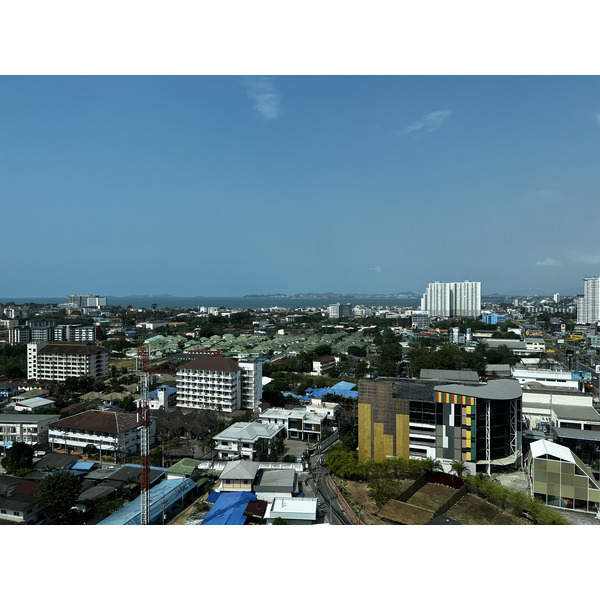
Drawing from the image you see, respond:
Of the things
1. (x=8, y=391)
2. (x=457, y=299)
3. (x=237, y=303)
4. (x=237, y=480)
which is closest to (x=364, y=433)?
(x=237, y=480)

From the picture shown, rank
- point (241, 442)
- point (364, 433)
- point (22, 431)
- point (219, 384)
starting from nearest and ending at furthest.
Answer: point (364, 433)
point (241, 442)
point (22, 431)
point (219, 384)

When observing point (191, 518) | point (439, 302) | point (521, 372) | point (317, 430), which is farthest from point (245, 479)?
point (439, 302)

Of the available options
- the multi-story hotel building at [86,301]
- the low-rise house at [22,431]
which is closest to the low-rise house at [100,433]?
the low-rise house at [22,431]

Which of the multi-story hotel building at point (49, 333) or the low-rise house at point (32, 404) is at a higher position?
the multi-story hotel building at point (49, 333)

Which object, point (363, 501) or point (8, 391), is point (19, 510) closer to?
point (363, 501)

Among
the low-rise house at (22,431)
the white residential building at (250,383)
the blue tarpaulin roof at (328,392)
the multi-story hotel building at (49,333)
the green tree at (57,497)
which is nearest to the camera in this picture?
the green tree at (57,497)

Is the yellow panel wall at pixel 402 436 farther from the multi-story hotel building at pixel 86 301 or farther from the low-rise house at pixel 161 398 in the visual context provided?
the multi-story hotel building at pixel 86 301

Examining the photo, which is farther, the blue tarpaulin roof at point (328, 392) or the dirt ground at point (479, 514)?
the blue tarpaulin roof at point (328, 392)

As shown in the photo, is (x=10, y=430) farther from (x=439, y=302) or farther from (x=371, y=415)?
(x=439, y=302)
